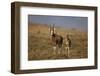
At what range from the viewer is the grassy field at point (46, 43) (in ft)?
6.25

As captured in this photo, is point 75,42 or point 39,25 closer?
point 39,25

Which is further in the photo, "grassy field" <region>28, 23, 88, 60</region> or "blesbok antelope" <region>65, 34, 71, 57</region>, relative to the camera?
"blesbok antelope" <region>65, 34, 71, 57</region>

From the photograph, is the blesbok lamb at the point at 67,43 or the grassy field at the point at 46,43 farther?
the blesbok lamb at the point at 67,43

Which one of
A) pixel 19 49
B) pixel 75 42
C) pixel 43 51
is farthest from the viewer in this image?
pixel 75 42

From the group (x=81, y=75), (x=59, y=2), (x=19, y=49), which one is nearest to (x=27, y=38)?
(x=19, y=49)

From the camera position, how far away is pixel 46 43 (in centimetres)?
196

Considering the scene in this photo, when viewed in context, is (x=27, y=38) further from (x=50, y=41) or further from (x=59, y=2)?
(x=59, y=2)

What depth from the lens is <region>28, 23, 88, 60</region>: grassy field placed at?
6.25 ft

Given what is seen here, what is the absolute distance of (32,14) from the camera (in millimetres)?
1896

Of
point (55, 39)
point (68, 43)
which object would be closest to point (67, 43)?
point (68, 43)

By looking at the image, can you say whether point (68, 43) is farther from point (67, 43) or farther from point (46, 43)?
point (46, 43)

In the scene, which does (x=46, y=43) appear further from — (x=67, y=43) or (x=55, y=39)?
(x=67, y=43)

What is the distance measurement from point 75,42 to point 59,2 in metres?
0.37

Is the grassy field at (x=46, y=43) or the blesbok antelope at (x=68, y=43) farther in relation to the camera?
the blesbok antelope at (x=68, y=43)
